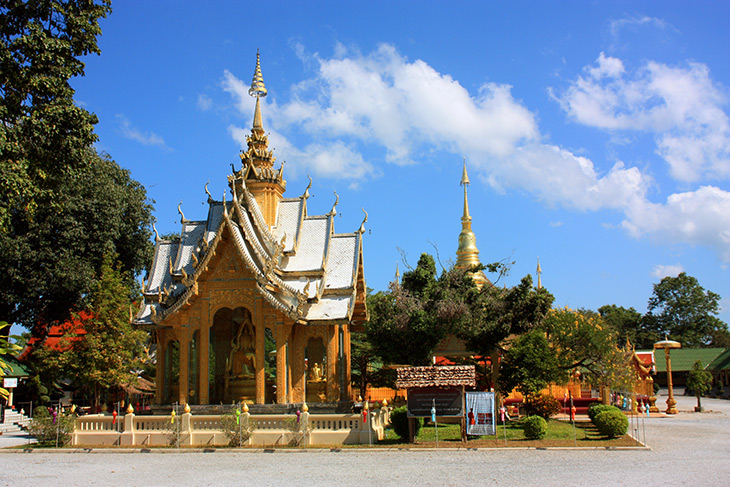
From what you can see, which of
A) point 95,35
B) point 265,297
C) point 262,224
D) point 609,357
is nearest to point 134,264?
point 262,224

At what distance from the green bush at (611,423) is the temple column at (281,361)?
10051 millimetres

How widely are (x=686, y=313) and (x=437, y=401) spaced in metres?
73.9

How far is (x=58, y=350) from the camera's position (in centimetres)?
3194

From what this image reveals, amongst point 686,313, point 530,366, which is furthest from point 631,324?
point 530,366

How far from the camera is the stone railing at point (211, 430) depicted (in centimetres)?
1952

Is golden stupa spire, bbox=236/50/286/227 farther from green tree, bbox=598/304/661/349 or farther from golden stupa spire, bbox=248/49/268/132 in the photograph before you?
green tree, bbox=598/304/661/349

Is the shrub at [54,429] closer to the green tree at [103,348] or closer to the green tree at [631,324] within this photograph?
the green tree at [103,348]

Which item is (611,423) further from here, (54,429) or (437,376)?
(54,429)

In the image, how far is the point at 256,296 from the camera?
2245cm

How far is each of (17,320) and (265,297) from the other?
75.0 feet

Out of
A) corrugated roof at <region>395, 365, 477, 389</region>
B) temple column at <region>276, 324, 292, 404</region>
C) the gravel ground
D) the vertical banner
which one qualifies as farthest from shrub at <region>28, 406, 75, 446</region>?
the vertical banner

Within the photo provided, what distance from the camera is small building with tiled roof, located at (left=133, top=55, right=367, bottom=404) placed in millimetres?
22281

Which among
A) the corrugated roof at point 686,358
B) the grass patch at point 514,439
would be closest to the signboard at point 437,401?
the grass patch at point 514,439

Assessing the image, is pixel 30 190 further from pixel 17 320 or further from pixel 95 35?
pixel 17 320
